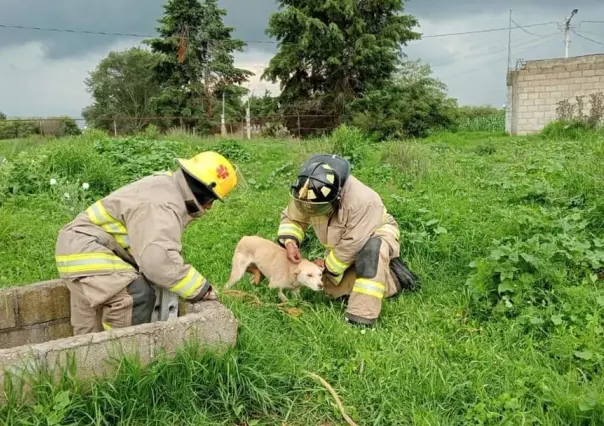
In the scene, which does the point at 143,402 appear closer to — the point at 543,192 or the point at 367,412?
the point at 367,412

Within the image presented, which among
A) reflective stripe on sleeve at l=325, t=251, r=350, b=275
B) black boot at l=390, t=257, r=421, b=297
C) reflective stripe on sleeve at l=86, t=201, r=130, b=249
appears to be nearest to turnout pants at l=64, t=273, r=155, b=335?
reflective stripe on sleeve at l=86, t=201, r=130, b=249

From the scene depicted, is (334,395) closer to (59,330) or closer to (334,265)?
(334,265)

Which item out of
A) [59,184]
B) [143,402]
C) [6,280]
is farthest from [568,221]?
[59,184]

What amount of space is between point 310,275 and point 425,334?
102 cm

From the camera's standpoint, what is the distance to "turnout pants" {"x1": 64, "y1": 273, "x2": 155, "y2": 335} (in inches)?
126

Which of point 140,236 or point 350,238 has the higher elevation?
point 140,236

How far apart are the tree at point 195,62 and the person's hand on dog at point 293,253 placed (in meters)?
24.7

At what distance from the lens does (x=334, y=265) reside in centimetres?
426

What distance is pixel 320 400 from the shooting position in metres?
3.10

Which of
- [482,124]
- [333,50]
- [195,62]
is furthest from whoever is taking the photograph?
[195,62]

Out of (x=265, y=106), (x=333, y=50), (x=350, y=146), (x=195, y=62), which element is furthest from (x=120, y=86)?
(x=350, y=146)

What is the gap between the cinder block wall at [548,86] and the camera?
799 inches

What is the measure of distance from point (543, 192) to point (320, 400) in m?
4.17

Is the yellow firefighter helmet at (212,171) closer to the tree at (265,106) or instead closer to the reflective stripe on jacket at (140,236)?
the reflective stripe on jacket at (140,236)
